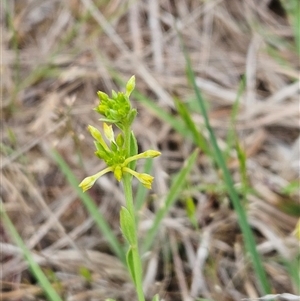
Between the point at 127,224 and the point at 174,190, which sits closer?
the point at 127,224

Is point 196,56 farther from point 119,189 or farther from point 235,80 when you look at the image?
point 119,189

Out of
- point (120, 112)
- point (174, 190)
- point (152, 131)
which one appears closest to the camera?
point (120, 112)

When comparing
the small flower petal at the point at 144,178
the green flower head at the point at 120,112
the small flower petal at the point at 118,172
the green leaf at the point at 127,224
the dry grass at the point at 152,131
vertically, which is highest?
the green flower head at the point at 120,112

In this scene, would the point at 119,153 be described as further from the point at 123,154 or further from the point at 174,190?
the point at 174,190

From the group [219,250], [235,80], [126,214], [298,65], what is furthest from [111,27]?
[126,214]

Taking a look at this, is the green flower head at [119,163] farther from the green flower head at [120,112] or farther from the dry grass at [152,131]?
the dry grass at [152,131]

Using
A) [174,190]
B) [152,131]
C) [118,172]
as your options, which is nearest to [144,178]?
[118,172]

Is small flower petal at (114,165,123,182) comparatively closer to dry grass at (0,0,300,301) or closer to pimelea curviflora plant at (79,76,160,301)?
pimelea curviflora plant at (79,76,160,301)

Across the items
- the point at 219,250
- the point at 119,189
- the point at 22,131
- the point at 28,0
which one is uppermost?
the point at 28,0

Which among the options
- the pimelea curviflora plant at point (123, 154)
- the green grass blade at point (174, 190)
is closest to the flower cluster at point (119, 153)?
the pimelea curviflora plant at point (123, 154)
